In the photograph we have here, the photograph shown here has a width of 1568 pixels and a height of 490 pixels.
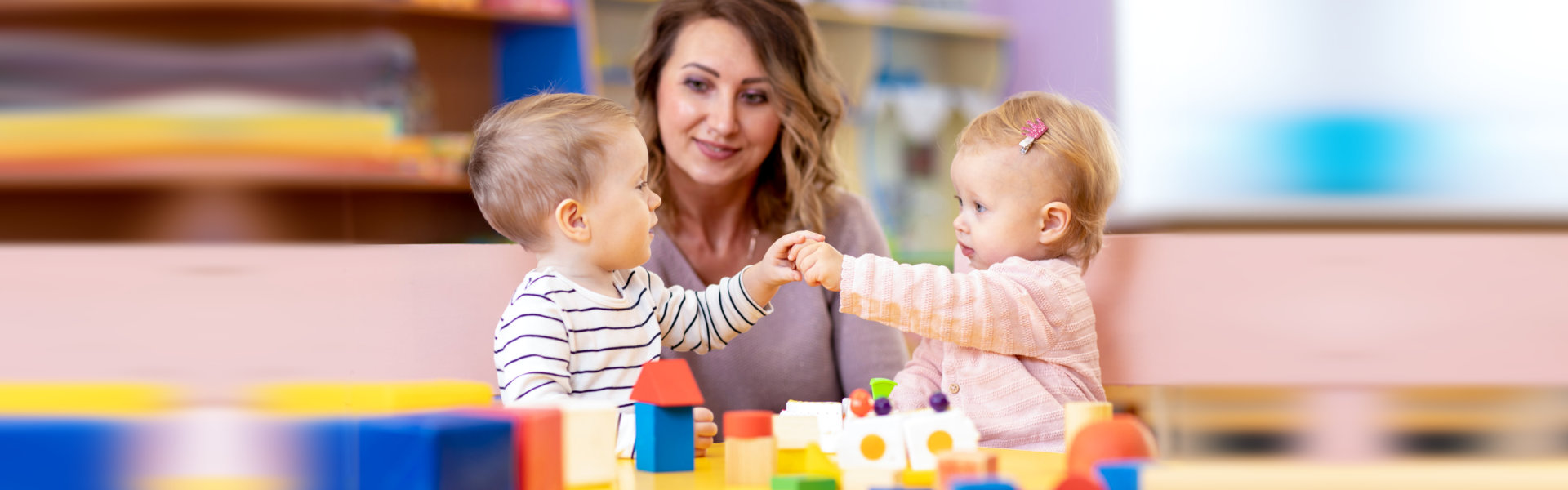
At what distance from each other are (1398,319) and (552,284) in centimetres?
85

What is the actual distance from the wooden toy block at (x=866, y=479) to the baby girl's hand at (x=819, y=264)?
0.98 ft

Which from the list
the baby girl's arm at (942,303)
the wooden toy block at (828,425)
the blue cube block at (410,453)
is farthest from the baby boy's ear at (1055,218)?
the blue cube block at (410,453)

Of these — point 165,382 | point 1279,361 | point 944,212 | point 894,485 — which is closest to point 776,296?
point 1279,361

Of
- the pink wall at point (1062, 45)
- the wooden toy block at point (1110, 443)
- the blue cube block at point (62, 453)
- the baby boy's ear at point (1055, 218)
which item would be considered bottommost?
the wooden toy block at point (1110, 443)

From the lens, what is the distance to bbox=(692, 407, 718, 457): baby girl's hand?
40.3 inches

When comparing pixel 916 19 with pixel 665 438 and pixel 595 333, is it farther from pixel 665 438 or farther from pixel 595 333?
pixel 665 438

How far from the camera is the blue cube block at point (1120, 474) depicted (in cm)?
67

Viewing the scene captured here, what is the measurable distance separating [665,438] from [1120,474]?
36 centimetres

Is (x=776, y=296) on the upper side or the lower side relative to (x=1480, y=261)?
upper

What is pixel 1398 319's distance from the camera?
43.0 inches

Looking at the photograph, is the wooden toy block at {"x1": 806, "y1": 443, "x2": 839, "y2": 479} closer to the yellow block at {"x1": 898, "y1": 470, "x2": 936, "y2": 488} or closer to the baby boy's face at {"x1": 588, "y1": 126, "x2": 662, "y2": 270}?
the yellow block at {"x1": 898, "y1": 470, "x2": 936, "y2": 488}

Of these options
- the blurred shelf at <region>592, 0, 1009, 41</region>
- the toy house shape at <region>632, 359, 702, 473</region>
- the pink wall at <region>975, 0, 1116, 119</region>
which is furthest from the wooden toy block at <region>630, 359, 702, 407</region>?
the pink wall at <region>975, 0, 1116, 119</region>

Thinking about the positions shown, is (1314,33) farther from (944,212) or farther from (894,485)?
(944,212)

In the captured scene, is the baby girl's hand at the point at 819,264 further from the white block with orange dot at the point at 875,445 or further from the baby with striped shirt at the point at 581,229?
the white block with orange dot at the point at 875,445
